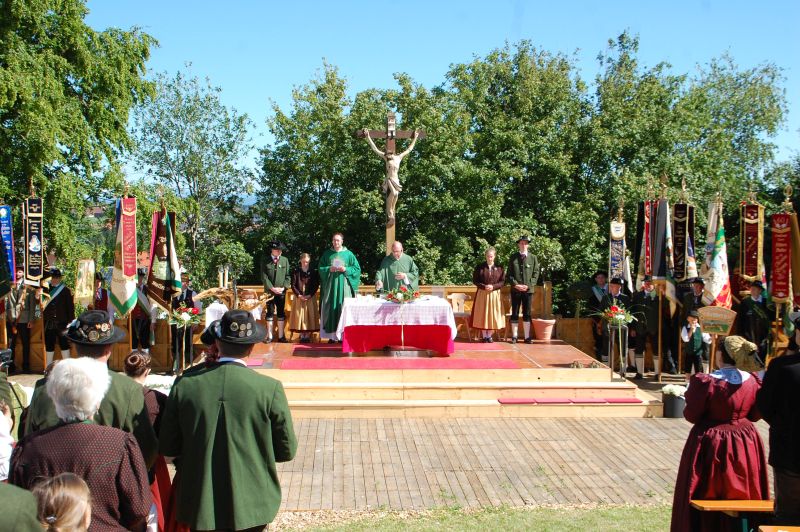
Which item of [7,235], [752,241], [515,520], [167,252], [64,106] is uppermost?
[64,106]

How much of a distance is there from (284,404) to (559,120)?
842 inches

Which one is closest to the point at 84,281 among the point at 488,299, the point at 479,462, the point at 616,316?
the point at 488,299

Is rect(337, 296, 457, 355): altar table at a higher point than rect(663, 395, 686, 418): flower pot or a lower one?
higher

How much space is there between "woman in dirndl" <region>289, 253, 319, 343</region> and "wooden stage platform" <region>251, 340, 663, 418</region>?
172cm

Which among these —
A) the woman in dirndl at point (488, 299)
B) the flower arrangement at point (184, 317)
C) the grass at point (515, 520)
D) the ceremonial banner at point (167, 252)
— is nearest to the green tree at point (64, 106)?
the ceremonial banner at point (167, 252)

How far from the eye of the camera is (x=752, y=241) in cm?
1341

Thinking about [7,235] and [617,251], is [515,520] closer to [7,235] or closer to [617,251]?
[617,251]

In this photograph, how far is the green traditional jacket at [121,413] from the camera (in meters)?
4.28

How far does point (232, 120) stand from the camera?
23.2 metres

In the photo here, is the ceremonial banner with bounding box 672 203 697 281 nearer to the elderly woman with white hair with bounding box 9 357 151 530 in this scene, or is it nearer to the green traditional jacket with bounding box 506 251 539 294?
the green traditional jacket with bounding box 506 251 539 294

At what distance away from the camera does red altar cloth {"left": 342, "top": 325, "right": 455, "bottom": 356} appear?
13.3 metres

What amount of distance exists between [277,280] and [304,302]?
68 cm

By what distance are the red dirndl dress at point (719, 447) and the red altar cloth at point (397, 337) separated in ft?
25.5

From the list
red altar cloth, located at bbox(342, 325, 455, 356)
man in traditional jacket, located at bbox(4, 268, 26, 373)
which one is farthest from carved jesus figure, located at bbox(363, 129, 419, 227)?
man in traditional jacket, located at bbox(4, 268, 26, 373)
